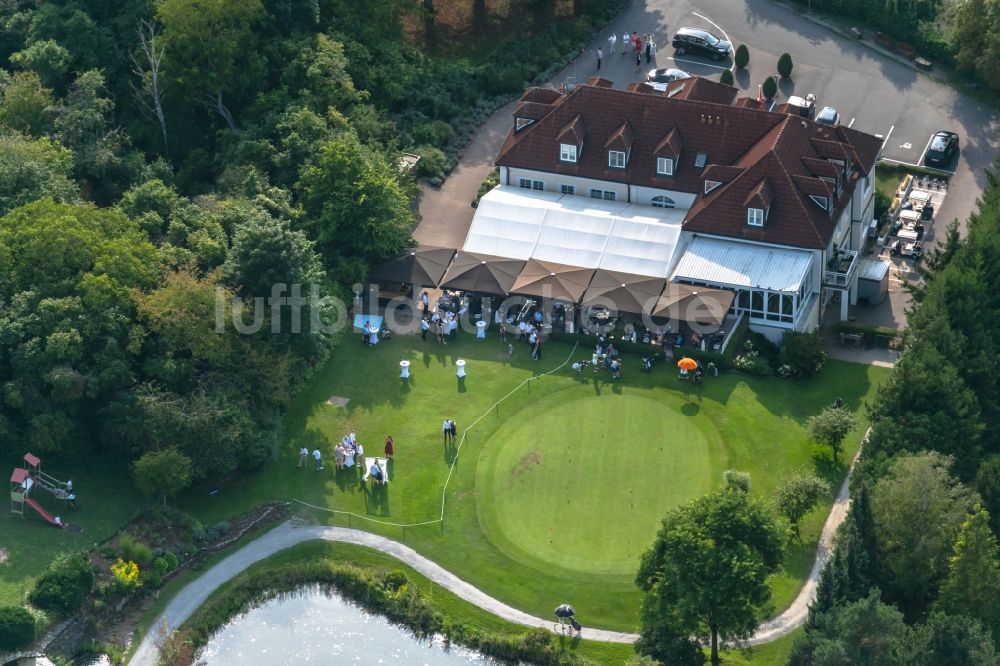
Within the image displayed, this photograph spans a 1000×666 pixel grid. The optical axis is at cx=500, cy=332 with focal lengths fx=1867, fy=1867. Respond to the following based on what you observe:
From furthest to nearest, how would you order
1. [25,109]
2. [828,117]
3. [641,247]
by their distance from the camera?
1. [828,117]
2. [25,109]
3. [641,247]

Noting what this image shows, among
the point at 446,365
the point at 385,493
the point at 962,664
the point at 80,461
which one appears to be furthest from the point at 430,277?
the point at 962,664

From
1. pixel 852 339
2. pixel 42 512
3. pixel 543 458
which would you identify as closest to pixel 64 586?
pixel 42 512

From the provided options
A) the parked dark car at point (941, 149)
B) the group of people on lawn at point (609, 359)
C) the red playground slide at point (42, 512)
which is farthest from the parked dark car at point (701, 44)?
the red playground slide at point (42, 512)

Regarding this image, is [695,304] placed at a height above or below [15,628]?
above

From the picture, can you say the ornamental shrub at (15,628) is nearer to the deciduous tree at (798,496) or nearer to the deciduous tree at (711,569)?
the deciduous tree at (711,569)

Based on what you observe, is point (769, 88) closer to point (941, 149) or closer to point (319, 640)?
point (941, 149)

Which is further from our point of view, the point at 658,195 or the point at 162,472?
the point at 658,195
